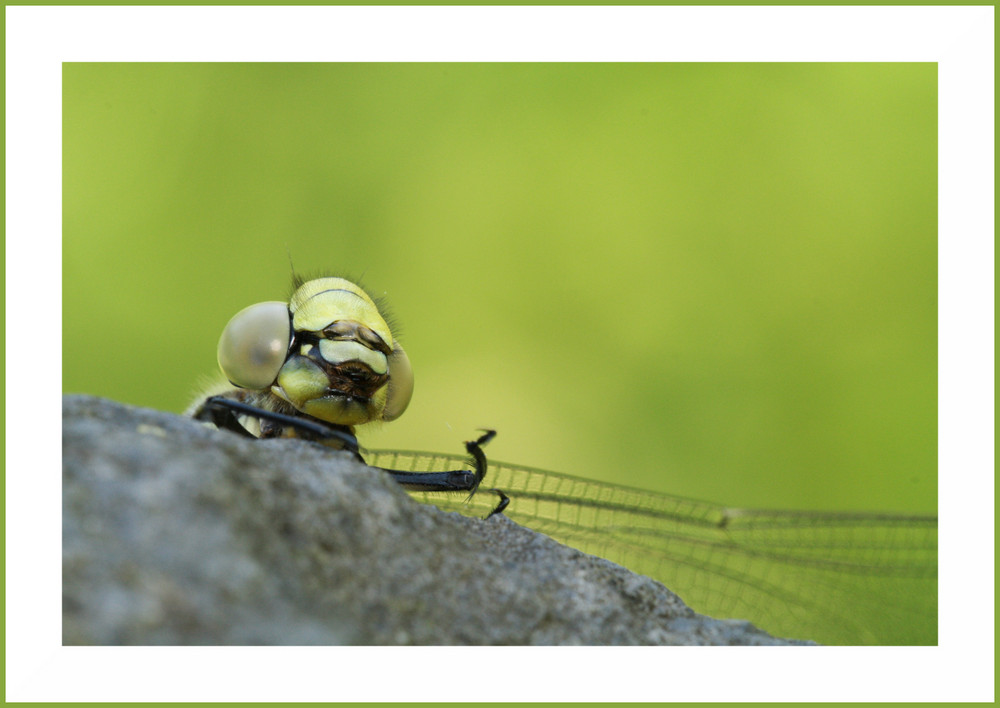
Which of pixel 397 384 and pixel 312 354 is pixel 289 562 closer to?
pixel 312 354

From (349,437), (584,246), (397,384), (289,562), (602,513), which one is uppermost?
(584,246)

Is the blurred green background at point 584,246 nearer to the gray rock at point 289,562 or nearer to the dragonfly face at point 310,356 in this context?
the dragonfly face at point 310,356

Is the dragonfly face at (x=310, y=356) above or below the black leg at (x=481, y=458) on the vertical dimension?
above

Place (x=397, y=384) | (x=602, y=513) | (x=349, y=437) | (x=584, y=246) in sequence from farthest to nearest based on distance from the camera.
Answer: (x=584, y=246)
(x=602, y=513)
(x=397, y=384)
(x=349, y=437)

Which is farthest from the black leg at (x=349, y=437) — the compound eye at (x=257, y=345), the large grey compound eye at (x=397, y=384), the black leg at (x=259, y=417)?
the large grey compound eye at (x=397, y=384)

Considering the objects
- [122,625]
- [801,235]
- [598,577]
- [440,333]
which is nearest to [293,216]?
[440,333]

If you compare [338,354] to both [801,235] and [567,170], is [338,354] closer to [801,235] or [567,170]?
[567,170]

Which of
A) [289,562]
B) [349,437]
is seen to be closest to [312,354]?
[349,437]
